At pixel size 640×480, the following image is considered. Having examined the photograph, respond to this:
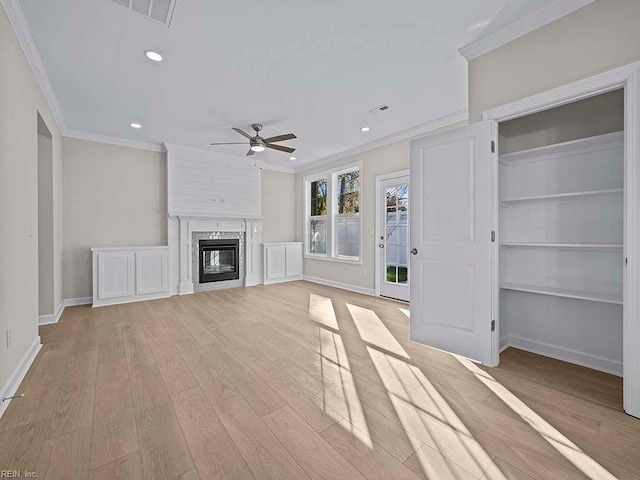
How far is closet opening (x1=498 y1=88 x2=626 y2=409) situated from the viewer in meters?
2.25

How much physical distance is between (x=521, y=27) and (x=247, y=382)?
11.3 ft

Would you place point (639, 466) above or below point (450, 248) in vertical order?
below

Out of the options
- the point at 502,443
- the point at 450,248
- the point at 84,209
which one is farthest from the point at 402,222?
the point at 84,209

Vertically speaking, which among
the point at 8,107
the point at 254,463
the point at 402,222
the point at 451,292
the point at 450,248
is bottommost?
the point at 254,463

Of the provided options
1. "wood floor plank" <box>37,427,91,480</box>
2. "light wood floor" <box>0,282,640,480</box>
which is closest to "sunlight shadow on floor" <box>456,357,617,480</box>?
"light wood floor" <box>0,282,640,480</box>

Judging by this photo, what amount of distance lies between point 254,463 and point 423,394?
3.91 ft

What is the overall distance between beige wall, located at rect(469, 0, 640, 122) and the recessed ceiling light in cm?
281

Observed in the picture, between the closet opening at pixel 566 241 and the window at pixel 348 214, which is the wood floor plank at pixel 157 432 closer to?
the closet opening at pixel 566 241

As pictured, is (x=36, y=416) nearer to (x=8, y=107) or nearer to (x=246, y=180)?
(x=8, y=107)

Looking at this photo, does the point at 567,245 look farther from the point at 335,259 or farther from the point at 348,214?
the point at 335,259

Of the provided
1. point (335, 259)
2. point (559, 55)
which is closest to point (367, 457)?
point (559, 55)

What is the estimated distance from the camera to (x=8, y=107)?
203 cm

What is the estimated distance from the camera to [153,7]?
2029 millimetres

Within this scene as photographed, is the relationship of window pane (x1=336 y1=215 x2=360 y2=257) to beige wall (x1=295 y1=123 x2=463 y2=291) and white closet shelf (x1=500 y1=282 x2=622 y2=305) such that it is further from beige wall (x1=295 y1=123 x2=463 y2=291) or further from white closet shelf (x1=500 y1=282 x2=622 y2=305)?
white closet shelf (x1=500 y1=282 x2=622 y2=305)
